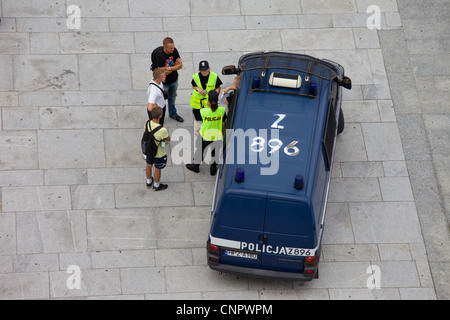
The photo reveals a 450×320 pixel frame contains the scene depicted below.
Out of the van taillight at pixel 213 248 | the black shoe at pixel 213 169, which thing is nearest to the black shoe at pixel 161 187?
the black shoe at pixel 213 169

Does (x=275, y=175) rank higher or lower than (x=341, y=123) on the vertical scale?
lower

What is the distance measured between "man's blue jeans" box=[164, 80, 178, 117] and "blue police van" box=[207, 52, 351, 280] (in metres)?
1.62

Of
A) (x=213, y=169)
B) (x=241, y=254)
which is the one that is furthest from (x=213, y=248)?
(x=213, y=169)

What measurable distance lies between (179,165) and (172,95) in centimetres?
137

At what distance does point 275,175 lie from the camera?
41.7 ft

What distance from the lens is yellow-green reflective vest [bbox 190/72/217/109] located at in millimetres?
14883

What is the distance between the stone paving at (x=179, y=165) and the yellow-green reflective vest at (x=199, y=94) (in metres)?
0.98

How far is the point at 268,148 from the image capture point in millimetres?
13047

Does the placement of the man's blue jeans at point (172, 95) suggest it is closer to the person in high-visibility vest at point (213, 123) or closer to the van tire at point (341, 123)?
the person in high-visibility vest at point (213, 123)

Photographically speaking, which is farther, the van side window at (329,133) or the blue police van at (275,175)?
the van side window at (329,133)

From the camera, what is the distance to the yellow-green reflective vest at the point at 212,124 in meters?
14.3

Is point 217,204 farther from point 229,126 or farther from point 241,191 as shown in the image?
point 229,126

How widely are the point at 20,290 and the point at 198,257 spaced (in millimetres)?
2986

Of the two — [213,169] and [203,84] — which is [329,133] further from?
[203,84]
